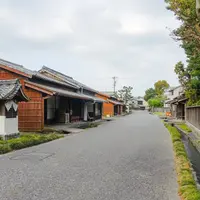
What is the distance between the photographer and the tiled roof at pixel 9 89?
11320 millimetres

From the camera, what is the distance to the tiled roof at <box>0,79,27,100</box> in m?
11.3

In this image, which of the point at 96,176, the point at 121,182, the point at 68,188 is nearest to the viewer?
the point at 68,188

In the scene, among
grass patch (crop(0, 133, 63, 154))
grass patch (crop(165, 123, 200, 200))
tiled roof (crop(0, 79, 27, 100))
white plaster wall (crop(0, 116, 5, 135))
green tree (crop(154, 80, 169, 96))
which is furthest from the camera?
green tree (crop(154, 80, 169, 96))

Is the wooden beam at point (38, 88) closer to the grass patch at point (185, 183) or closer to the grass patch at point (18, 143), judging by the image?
the grass patch at point (18, 143)

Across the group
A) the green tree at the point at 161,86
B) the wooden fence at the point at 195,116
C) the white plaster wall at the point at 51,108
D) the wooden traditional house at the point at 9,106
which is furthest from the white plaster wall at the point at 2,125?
the green tree at the point at 161,86

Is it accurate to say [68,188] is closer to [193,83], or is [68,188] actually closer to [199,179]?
[199,179]

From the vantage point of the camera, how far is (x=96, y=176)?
6137mm

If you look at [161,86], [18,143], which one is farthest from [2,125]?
[161,86]

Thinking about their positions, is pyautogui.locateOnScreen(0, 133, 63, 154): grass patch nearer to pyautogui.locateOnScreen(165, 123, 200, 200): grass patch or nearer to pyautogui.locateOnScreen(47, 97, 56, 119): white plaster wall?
pyautogui.locateOnScreen(165, 123, 200, 200): grass patch

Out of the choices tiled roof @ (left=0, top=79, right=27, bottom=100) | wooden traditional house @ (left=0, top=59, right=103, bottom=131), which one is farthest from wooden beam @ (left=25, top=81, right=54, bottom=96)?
tiled roof @ (left=0, top=79, right=27, bottom=100)

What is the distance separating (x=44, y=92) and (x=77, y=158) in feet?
25.8

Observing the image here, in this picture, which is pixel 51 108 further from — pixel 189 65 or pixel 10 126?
pixel 189 65

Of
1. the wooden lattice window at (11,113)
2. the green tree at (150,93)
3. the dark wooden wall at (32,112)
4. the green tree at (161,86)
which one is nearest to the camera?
the wooden lattice window at (11,113)

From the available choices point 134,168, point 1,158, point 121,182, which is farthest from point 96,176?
point 1,158
